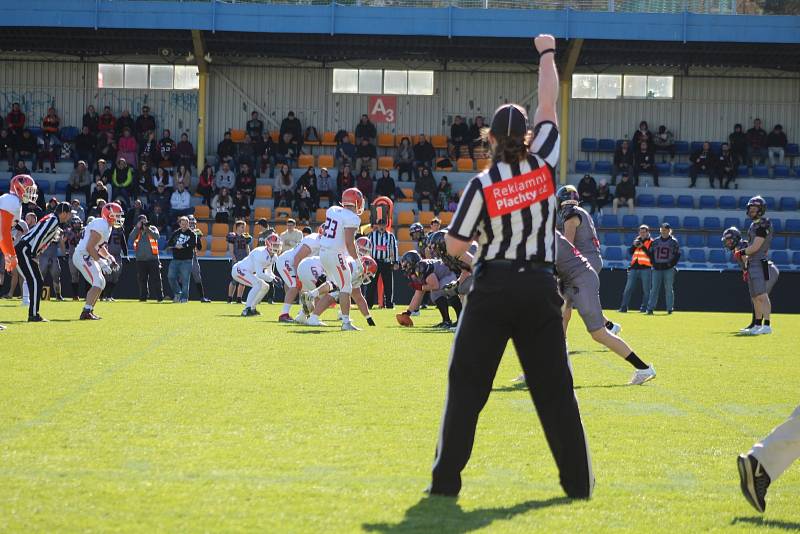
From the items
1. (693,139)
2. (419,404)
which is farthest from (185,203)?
(419,404)

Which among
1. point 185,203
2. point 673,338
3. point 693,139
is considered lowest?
point 673,338

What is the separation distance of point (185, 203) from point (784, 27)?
18.1 meters

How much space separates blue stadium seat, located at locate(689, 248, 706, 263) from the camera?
31219 millimetres

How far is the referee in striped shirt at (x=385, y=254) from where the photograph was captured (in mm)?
24578

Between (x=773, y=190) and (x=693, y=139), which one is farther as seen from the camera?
(x=693, y=139)

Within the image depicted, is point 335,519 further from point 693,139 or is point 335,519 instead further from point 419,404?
point 693,139

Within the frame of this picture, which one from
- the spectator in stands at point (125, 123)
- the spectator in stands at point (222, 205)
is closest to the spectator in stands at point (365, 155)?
the spectator in stands at point (222, 205)

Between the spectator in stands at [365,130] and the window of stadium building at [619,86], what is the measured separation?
23.5ft

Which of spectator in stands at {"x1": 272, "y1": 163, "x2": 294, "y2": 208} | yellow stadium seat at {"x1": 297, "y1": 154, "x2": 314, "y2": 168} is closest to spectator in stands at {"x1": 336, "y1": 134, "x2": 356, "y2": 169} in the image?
yellow stadium seat at {"x1": 297, "y1": 154, "x2": 314, "y2": 168}

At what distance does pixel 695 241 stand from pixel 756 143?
5329 mm

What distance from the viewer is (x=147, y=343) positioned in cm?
1352

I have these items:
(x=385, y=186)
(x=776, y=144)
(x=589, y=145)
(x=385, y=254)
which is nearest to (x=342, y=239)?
(x=385, y=254)

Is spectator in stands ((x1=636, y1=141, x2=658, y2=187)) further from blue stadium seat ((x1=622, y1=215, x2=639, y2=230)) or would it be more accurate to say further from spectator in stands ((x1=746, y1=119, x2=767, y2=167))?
spectator in stands ((x1=746, y1=119, x2=767, y2=167))

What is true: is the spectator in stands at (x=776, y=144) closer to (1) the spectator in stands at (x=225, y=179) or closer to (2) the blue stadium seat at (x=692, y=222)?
(2) the blue stadium seat at (x=692, y=222)
